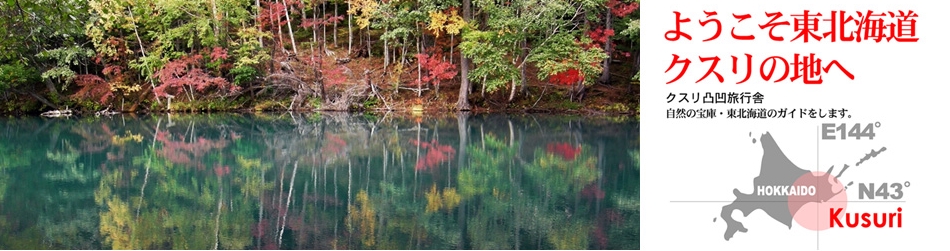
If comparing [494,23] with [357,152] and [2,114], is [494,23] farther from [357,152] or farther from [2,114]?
[2,114]

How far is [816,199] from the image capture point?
4156 millimetres

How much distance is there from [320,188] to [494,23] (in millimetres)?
10942

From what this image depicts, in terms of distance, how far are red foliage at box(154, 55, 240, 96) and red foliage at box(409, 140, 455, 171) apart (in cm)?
1039

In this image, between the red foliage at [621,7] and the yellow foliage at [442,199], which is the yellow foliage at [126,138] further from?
the red foliage at [621,7]

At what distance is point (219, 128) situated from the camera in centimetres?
1536

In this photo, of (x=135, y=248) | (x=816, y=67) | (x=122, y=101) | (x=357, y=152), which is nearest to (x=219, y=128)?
(x=357, y=152)

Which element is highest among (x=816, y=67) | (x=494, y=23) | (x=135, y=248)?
(x=494, y=23)

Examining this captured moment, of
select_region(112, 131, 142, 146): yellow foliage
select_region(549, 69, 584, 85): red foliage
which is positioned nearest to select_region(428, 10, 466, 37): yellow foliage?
select_region(549, 69, 584, 85): red foliage

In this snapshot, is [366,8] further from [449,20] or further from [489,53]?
[489,53]

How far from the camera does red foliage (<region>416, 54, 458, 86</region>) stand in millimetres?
19781

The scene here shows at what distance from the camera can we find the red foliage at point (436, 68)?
1978 cm

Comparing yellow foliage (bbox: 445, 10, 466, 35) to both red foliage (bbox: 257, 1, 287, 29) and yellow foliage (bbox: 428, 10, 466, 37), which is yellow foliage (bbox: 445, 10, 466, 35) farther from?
red foliage (bbox: 257, 1, 287, 29)

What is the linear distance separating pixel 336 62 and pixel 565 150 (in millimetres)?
12738

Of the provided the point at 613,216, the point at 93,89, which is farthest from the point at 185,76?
the point at 613,216
